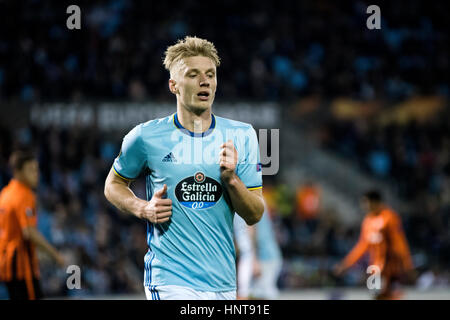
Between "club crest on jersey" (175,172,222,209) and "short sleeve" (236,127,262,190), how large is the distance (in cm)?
18

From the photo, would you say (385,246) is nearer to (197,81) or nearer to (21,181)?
(21,181)

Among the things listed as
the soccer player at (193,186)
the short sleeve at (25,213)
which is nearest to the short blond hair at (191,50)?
the soccer player at (193,186)

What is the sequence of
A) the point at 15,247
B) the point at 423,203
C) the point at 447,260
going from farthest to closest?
the point at 423,203 → the point at 447,260 → the point at 15,247

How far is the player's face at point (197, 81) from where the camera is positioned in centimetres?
358

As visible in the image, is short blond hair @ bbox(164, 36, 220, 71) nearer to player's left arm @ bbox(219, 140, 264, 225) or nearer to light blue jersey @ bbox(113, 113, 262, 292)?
light blue jersey @ bbox(113, 113, 262, 292)

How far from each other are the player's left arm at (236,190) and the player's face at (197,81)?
325 millimetres

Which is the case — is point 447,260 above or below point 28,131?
below

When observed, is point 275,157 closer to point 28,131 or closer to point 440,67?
point 28,131

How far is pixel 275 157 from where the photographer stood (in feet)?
18.4

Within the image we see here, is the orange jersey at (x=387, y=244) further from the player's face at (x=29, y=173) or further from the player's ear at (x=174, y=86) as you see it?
the player's ear at (x=174, y=86)

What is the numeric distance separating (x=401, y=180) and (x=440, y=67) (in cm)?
346

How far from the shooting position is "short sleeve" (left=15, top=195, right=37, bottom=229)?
261 inches
